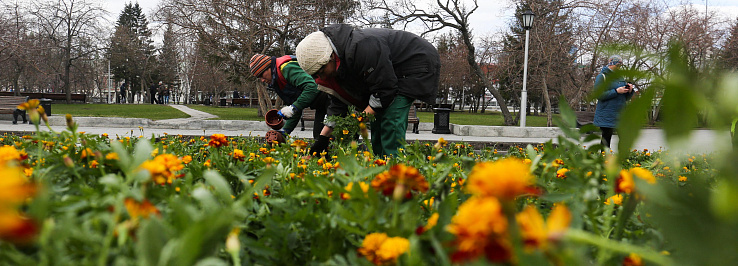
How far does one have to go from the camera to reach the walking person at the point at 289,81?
13.6 ft

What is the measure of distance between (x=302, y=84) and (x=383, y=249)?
144 inches

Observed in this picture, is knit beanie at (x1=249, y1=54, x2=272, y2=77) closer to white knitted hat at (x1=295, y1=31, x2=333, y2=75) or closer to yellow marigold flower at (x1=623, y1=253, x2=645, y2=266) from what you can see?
white knitted hat at (x1=295, y1=31, x2=333, y2=75)

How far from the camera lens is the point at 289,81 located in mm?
4293

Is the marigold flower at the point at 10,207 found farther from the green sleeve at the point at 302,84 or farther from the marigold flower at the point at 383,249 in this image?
the green sleeve at the point at 302,84

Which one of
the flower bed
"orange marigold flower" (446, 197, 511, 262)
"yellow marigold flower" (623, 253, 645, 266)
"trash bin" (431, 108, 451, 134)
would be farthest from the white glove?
"trash bin" (431, 108, 451, 134)

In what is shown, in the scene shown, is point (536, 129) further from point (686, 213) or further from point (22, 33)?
point (22, 33)

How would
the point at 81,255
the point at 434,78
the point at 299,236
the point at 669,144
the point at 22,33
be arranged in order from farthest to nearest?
1. the point at 22,33
2. the point at 434,78
3. the point at 299,236
4. the point at 81,255
5. the point at 669,144

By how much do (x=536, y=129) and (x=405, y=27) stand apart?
21.5 ft

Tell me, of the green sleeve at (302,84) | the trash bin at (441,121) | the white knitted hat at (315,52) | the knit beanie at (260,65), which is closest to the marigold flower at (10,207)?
the white knitted hat at (315,52)

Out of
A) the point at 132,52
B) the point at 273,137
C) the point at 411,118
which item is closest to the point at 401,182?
the point at 273,137

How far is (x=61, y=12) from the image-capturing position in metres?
23.7

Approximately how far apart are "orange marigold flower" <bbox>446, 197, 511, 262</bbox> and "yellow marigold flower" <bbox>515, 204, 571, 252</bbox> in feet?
0.07

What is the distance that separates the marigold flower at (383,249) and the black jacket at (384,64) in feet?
8.73

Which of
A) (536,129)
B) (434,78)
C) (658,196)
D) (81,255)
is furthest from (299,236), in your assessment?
(536,129)
